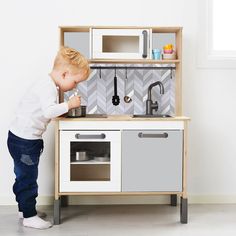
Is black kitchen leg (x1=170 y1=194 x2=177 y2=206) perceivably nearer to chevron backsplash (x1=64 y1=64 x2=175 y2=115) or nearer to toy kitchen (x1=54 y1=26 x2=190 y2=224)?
toy kitchen (x1=54 y1=26 x2=190 y2=224)

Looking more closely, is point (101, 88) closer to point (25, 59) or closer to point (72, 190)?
point (25, 59)

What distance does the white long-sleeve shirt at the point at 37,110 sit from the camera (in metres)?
2.65

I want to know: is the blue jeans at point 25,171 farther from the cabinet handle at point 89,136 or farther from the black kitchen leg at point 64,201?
the black kitchen leg at point 64,201

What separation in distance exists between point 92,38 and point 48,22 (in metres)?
0.42

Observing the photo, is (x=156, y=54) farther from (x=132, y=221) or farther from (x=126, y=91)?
(x=132, y=221)

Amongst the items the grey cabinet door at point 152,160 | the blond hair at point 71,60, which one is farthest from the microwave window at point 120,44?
the grey cabinet door at point 152,160

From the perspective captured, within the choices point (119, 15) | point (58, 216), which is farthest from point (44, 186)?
point (119, 15)

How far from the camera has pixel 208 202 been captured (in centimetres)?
334

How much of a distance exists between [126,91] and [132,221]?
3.08ft

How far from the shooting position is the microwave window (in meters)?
3.07

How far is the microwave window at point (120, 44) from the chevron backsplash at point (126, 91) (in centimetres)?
23

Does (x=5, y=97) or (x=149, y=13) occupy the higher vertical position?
(x=149, y=13)

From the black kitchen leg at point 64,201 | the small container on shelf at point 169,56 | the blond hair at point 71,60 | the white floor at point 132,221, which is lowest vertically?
the white floor at point 132,221

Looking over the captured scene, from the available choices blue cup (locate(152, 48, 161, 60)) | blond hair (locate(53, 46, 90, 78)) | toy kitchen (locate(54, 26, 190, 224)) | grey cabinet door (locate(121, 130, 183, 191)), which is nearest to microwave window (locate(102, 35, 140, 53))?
blue cup (locate(152, 48, 161, 60))
